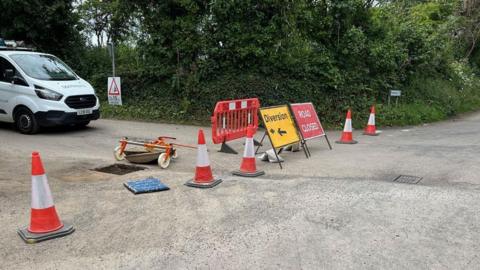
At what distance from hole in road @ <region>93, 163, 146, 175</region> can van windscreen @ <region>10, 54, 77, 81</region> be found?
4521mm

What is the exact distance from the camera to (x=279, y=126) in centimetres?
819

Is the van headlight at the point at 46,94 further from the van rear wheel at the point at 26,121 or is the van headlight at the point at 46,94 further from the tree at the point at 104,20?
the tree at the point at 104,20

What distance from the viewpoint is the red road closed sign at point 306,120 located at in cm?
881

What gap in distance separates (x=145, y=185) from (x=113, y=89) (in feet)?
31.6

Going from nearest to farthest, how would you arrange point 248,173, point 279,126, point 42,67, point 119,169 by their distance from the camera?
point 248,173, point 119,169, point 279,126, point 42,67

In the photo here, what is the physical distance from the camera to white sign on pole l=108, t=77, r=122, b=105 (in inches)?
584

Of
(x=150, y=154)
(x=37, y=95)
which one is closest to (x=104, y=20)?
(x=37, y=95)

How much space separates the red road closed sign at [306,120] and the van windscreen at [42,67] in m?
6.33

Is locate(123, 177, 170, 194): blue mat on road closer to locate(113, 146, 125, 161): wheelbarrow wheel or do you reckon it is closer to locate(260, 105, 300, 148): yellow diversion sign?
locate(113, 146, 125, 161): wheelbarrow wheel

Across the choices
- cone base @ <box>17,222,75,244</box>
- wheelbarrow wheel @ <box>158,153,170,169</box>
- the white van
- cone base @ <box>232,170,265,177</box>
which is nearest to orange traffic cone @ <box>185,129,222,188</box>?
cone base @ <box>232,170,265,177</box>

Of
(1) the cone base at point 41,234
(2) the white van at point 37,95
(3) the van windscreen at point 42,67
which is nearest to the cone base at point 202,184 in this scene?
(1) the cone base at point 41,234

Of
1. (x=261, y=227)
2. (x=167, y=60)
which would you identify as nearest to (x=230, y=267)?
(x=261, y=227)

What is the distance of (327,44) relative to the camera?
15016mm

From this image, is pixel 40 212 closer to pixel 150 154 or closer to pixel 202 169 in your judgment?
pixel 202 169
